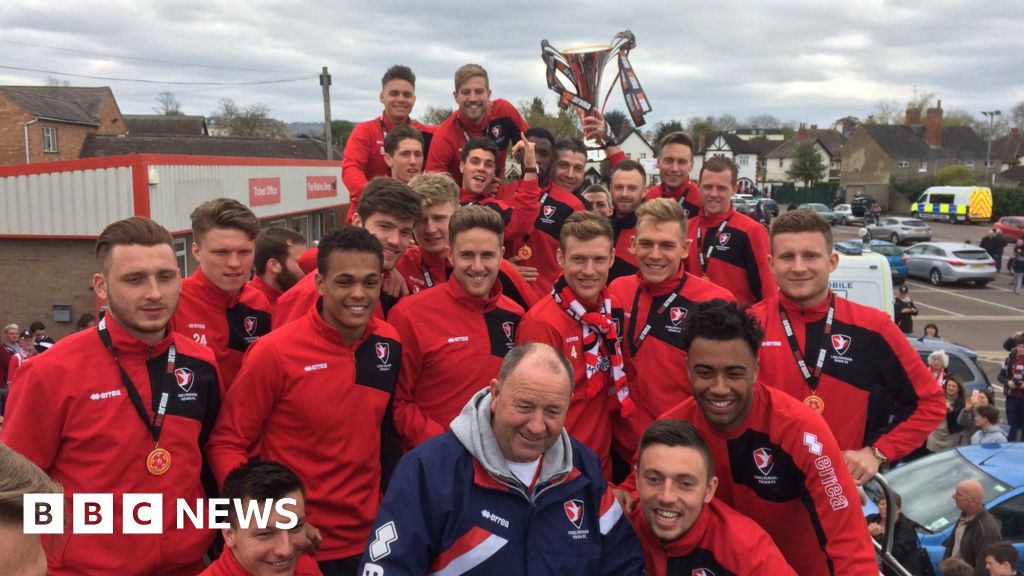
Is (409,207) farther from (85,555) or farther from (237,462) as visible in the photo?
(85,555)

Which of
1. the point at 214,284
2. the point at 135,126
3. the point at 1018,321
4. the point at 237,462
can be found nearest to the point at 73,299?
the point at 214,284

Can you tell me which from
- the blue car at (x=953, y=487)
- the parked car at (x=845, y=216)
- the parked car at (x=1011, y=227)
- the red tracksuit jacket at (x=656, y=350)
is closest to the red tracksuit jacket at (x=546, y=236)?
the red tracksuit jacket at (x=656, y=350)

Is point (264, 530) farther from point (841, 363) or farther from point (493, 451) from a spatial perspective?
point (841, 363)

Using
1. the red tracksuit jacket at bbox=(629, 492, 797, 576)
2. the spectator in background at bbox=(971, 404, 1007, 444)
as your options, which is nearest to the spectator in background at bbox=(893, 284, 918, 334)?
the spectator in background at bbox=(971, 404, 1007, 444)

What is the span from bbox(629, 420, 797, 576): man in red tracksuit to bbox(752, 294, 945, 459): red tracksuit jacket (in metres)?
1.09

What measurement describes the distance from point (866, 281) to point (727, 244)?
794 centimetres

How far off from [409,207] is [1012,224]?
158 feet

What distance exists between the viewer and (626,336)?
4.60 m

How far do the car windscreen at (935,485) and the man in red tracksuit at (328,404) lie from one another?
7.08 metres

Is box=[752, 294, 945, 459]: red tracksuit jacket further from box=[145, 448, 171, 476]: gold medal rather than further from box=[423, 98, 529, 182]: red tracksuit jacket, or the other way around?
box=[423, 98, 529, 182]: red tracksuit jacket

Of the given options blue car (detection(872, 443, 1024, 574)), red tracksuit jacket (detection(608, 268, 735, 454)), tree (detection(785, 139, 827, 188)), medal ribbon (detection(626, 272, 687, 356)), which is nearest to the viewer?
red tracksuit jacket (detection(608, 268, 735, 454))

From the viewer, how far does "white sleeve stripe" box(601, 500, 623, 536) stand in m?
3.25

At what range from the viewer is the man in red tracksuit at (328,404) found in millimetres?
3738

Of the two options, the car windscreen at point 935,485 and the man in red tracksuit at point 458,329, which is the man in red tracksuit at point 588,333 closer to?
the man in red tracksuit at point 458,329
